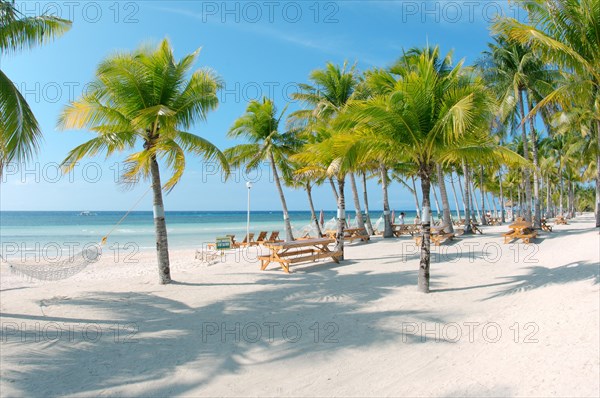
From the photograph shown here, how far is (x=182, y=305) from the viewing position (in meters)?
7.25

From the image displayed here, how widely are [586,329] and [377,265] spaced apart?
6.68 metres

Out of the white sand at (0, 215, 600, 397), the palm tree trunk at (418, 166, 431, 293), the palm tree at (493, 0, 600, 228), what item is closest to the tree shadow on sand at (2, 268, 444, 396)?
the white sand at (0, 215, 600, 397)

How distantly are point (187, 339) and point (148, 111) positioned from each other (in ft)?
16.7

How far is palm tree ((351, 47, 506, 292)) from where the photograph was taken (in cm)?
706

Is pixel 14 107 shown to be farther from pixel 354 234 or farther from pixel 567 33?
pixel 354 234

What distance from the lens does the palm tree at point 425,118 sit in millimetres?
7059

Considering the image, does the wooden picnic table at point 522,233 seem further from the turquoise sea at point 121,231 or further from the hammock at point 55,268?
the hammock at point 55,268

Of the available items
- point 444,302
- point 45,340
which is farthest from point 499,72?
point 45,340

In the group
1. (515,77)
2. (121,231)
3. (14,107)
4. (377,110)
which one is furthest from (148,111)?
(121,231)

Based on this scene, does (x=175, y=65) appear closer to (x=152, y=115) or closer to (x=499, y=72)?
(x=152, y=115)

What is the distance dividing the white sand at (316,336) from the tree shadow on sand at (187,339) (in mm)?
24

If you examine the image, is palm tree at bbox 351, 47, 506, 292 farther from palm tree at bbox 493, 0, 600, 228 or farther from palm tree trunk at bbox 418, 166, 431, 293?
palm tree at bbox 493, 0, 600, 228

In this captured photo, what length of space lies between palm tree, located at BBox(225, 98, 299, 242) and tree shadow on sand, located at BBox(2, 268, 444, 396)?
10877 mm

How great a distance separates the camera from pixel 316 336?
5.32m
